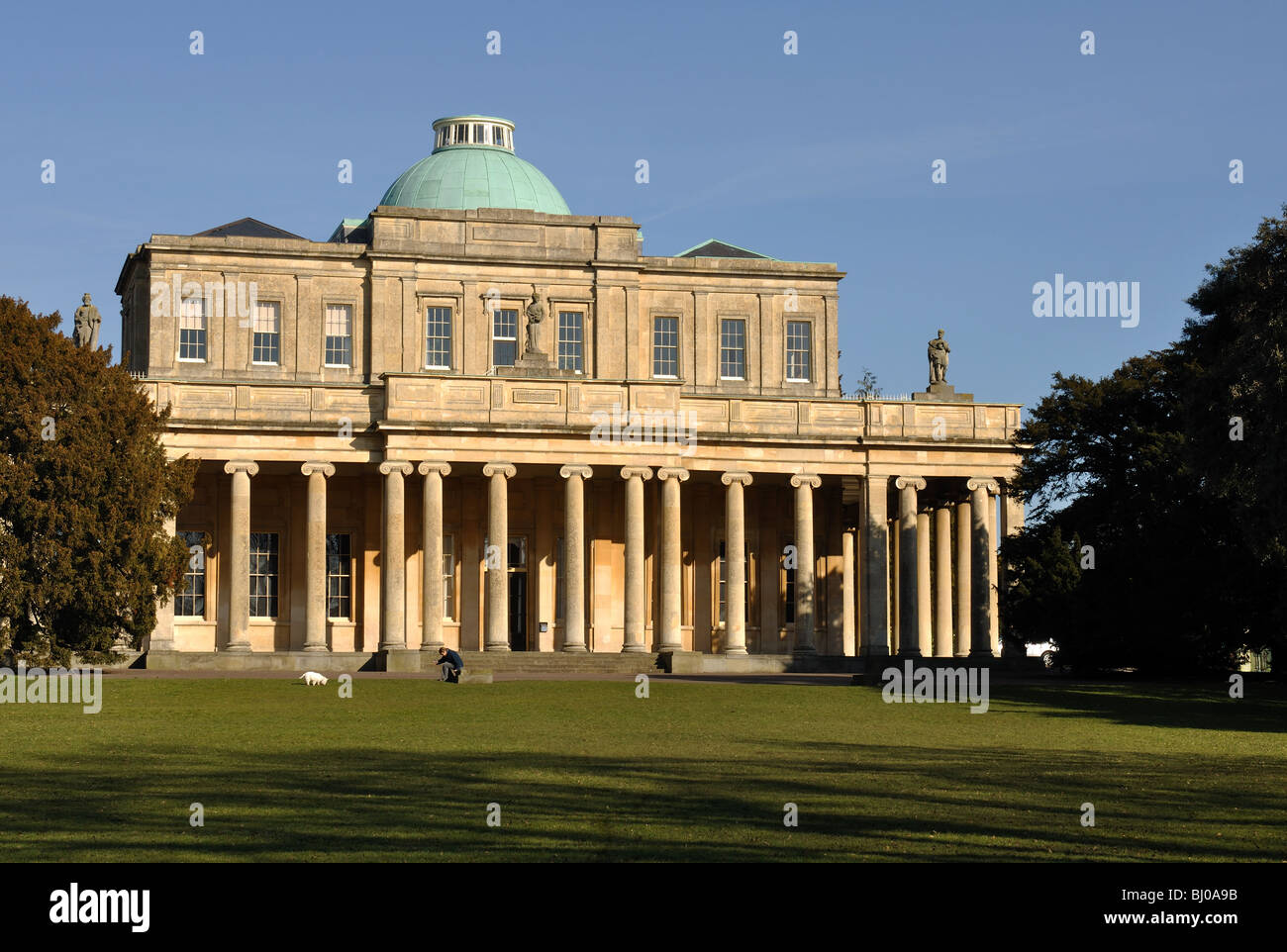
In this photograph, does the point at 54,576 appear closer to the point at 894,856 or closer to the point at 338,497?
the point at 338,497

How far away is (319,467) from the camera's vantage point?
2354 inches

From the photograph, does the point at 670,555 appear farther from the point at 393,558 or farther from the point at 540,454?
the point at 393,558

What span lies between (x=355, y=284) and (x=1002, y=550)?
87.4 ft

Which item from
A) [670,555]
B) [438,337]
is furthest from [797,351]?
[438,337]

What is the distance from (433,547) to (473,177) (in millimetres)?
18390

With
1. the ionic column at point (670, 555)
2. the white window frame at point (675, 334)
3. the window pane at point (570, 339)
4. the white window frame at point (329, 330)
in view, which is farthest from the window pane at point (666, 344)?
the white window frame at point (329, 330)

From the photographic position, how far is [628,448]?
60250mm

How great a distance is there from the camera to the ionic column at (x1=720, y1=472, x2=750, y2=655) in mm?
61781

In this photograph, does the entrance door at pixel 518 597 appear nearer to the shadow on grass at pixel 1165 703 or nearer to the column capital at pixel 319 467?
the column capital at pixel 319 467

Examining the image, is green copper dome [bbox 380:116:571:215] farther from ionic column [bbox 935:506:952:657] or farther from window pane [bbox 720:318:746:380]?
ionic column [bbox 935:506:952:657]

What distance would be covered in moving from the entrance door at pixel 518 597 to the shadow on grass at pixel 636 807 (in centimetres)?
4004

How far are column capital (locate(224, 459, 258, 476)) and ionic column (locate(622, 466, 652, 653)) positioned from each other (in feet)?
42.4

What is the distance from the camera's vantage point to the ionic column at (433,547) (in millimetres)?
58969
